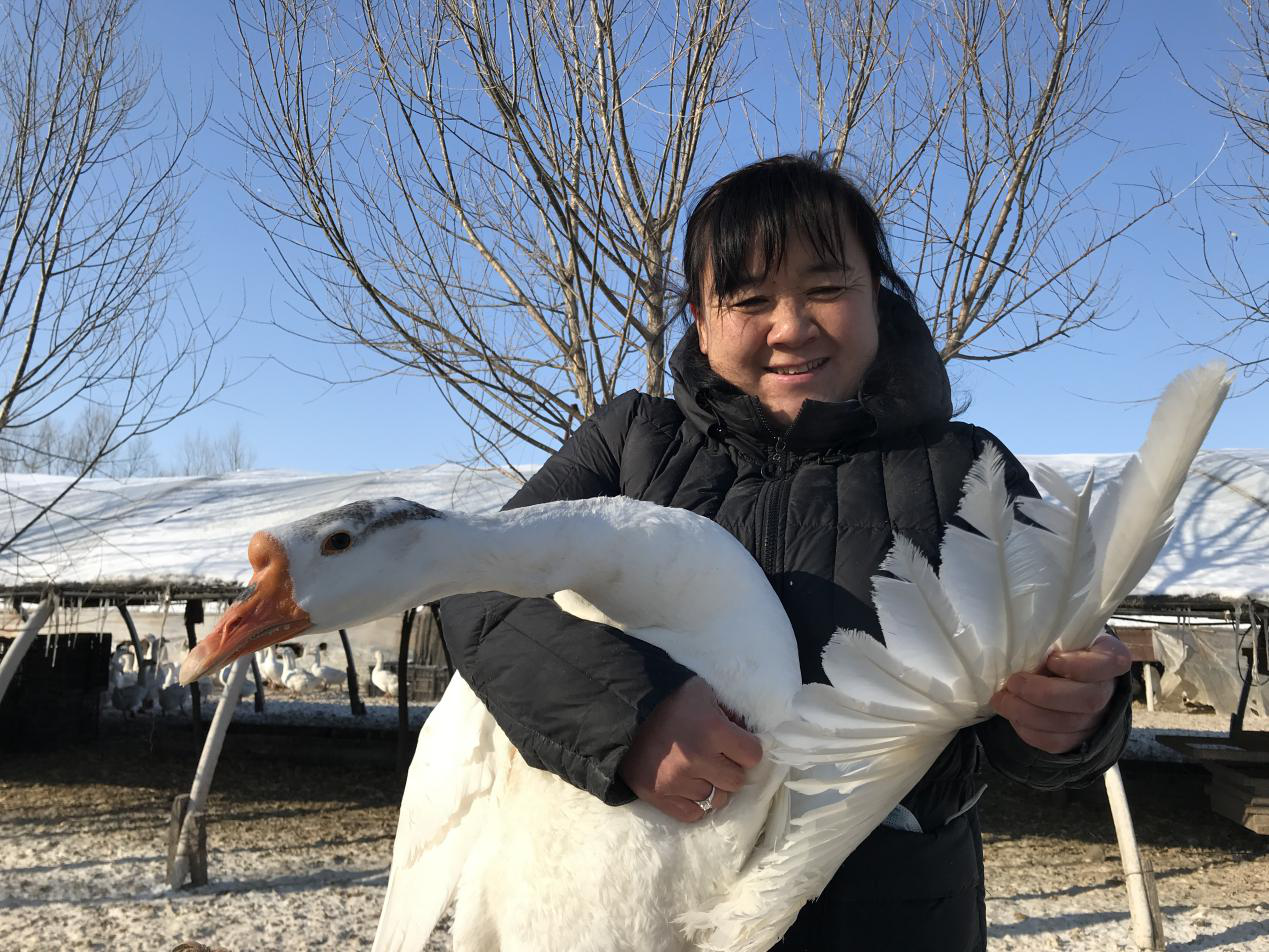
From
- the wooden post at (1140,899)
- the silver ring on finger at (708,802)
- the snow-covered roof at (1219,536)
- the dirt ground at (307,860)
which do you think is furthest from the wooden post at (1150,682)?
the silver ring on finger at (708,802)

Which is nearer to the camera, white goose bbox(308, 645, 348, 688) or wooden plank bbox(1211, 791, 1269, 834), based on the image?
wooden plank bbox(1211, 791, 1269, 834)

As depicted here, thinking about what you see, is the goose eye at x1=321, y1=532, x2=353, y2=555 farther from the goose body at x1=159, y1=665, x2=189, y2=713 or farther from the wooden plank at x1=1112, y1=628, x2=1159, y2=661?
the wooden plank at x1=1112, y1=628, x2=1159, y2=661

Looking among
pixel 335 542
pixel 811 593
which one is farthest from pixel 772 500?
pixel 335 542

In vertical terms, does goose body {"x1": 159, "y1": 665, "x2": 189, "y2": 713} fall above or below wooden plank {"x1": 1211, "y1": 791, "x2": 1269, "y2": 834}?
below

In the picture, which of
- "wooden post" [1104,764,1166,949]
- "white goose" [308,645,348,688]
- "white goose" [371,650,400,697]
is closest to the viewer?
"wooden post" [1104,764,1166,949]

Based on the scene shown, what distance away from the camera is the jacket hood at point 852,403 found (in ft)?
5.06

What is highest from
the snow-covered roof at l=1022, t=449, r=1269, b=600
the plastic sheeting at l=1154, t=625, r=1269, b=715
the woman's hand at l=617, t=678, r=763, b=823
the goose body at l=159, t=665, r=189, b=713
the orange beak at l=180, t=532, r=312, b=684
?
the orange beak at l=180, t=532, r=312, b=684

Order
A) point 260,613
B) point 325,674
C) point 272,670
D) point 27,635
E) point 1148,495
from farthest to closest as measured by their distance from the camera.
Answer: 1. point 325,674
2. point 272,670
3. point 27,635
4. point 260,613
5. point 1148,495

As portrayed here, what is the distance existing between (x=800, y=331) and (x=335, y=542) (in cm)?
87

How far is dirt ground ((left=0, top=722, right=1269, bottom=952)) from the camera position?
6.14 metres

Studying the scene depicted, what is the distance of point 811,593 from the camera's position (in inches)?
54.4

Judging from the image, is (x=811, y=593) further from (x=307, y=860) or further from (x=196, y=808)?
(x=307, y=860)

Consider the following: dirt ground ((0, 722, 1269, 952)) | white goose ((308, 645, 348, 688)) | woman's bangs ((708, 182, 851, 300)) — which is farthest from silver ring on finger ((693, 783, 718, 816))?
white goose ((308, 645, 348, 688))

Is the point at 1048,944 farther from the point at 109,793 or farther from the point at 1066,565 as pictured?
the point at 109,793
